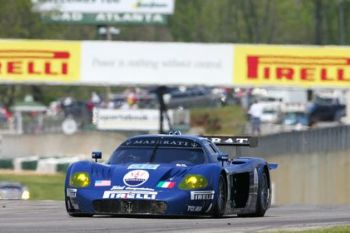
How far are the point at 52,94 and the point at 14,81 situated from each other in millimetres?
41507

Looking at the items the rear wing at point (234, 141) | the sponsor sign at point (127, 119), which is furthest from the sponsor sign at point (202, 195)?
the sponsor sign at point (127, 119)

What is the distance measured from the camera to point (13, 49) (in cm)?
4372

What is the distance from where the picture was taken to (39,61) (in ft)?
143

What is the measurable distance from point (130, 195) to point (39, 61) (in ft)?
94.6

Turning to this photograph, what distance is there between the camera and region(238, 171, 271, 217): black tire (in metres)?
17.5

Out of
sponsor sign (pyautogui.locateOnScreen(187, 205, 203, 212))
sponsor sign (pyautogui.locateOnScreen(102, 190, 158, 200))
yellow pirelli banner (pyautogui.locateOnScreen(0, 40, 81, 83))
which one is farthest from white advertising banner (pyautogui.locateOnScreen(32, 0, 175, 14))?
sponsor sign (pyautogui.locateOnScreen(102, 190, 158, 200))

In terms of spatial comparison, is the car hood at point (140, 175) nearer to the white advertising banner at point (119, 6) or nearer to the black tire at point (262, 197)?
the black tire at point (262, 197)

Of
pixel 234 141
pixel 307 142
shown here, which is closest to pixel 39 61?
pixel 307 142

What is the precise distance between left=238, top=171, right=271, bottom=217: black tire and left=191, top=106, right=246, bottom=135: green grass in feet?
121

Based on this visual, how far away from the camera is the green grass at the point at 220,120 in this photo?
194ft

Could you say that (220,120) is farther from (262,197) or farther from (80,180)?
(80,180)

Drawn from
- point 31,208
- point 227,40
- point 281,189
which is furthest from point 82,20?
point 31,208

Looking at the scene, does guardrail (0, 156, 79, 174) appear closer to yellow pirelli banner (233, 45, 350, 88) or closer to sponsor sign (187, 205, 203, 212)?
yellow pirelli banner (233, 45, 350, 88)

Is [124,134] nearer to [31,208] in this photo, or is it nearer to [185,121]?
[185,121]
